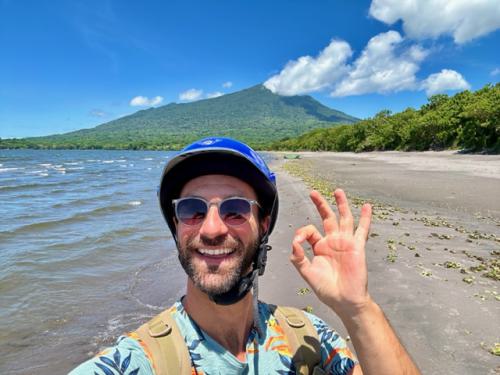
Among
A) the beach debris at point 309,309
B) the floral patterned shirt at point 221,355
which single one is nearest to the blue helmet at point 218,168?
the floral patterned shirt at point 221,355

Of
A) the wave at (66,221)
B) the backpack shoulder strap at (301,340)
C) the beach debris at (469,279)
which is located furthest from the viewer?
the wave at (66,221)

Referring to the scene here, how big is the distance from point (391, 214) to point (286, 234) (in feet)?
14.6

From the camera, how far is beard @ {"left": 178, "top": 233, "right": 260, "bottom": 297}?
1.93 meters

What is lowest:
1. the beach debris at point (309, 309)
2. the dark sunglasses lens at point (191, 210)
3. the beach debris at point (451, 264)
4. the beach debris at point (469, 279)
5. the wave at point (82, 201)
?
the wave at point (82, 201)

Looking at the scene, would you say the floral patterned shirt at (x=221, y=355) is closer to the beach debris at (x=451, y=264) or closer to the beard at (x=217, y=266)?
the beard at (x=217, y=266)

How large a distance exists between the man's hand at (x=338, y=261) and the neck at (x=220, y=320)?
1.56ft

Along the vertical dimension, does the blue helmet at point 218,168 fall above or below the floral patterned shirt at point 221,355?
above

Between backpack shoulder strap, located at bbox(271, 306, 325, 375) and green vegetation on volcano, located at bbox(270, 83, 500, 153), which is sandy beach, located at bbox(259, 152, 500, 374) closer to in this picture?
backpack shoulder strap, located at bbox(271, 306, 325, 375)

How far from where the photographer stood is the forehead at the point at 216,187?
7.16ft

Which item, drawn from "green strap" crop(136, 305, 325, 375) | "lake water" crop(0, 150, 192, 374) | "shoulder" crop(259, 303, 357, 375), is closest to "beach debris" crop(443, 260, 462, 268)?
"lake water" crop(0, 150, 192, 374)

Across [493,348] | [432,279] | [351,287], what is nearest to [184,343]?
[351,287]

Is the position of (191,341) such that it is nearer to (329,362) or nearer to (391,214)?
(329,362)

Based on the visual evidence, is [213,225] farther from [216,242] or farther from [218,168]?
[218,168]

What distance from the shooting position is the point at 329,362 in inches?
82.3
